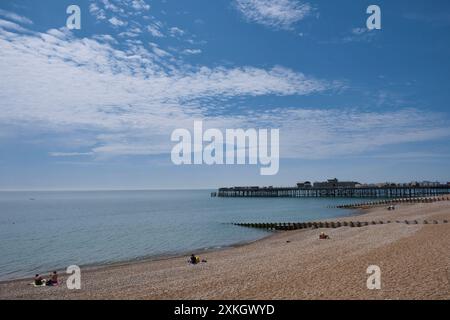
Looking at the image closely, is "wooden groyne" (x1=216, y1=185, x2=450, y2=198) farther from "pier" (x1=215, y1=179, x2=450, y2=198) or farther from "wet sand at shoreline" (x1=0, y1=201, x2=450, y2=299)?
"wet sand at shoreline" (x1=0, y1=201, x2=450, y2=299)

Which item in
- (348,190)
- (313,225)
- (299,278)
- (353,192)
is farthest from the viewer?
(348,190)

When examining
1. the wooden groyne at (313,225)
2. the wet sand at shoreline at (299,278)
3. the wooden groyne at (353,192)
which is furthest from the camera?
the wooden groyne at (353,192)

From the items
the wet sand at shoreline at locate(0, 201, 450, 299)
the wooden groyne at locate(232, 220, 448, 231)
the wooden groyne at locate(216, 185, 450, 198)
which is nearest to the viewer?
the wet sand at shoreline at locate(0, 201, 450, 299)

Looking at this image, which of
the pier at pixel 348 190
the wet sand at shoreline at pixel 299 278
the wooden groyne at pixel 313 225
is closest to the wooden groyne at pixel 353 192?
the pier at pixel 348 190

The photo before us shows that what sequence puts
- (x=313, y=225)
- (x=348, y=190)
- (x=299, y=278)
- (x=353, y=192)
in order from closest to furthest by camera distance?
1. (x=299, y=278)
2. (x=313, y=225)
3. (x=353, y=192)
4. (x=348, y=190)

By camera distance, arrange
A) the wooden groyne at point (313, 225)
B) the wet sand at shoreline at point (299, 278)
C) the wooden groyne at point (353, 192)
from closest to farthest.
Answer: the wet sand at shoreline at point (299, 278)
the wooden groyne at point (313, 225)
the wooden groyne at point (353, 192)

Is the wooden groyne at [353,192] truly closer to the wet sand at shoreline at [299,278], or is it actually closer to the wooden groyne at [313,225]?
the wooden groyne at [313,225]

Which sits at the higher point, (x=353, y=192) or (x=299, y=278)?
(x=299, y=278)

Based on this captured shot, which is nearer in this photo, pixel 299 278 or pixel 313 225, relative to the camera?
pixel 299 278

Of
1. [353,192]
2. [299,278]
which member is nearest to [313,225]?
[299,278]

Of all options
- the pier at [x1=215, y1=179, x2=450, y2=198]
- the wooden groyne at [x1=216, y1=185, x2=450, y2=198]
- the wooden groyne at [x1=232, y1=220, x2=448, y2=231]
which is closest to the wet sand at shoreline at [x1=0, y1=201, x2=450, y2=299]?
the wooden groyne at [x1=232, y1=220, x2=448, y2=231]

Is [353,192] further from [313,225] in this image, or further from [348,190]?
[313,225]
